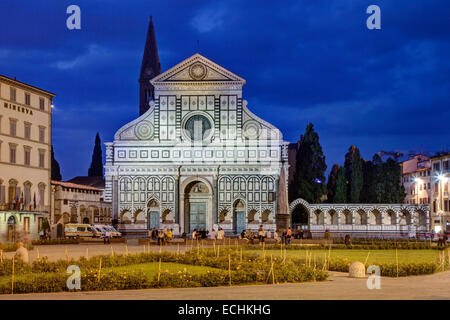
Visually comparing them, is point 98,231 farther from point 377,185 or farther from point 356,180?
point 377,185

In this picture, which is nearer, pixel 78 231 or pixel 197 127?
pixel 78 231

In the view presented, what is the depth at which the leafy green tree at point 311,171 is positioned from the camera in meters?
63.8

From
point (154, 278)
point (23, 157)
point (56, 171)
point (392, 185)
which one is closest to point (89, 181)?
point (56, 171)

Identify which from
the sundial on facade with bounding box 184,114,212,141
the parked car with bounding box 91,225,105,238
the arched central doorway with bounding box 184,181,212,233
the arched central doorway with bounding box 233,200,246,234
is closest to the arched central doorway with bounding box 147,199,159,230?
the arched central doorway with bounding box 184,181,212,233

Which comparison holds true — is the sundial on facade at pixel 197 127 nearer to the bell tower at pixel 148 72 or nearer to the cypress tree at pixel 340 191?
the cypress tree at pixel 340 191

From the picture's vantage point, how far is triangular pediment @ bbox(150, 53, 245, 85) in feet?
204

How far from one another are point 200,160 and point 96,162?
33796mm

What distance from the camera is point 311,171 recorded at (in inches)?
2532

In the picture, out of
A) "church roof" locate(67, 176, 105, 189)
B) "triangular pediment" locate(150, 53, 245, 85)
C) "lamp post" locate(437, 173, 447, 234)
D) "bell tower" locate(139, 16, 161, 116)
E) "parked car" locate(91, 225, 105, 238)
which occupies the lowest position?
"parked car" locate(91, 225, 105, 238)

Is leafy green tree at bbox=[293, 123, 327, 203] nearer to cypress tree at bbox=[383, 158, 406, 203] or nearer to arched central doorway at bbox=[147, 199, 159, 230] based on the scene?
cypress tree at bbox=[383, 158, 406, 203]

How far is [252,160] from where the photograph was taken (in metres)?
61.4

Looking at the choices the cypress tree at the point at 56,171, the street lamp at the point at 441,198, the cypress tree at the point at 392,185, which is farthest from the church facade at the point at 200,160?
the street lamp at the point at 441,198

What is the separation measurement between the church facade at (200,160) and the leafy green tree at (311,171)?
3643 millimetres

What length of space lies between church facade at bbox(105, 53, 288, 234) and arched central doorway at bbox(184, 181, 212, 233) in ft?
0.32
